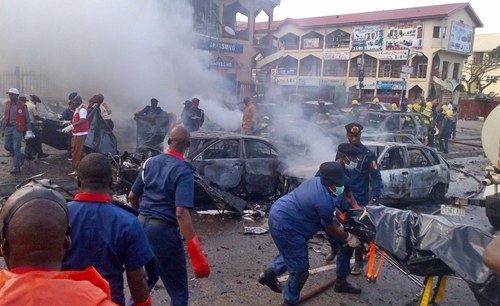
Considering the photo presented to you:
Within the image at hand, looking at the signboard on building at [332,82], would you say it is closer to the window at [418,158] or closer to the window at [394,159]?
the window at [418,158]

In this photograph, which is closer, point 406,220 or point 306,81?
point 406,220

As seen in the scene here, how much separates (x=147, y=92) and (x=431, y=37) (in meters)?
28.6

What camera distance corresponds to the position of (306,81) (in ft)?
134

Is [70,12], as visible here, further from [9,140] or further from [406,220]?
[406,220]

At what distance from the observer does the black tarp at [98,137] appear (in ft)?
29.1

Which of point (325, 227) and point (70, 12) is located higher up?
point (70, 12)

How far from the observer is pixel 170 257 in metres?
3.27

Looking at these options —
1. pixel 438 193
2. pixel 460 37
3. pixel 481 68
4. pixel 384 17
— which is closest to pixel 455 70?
pixel 460 37

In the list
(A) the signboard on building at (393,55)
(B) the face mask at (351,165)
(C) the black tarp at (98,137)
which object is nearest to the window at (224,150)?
(C) the black tarp at (98,137)

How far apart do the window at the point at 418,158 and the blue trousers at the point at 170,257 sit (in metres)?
6.37

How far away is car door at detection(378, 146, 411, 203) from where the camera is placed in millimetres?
7707

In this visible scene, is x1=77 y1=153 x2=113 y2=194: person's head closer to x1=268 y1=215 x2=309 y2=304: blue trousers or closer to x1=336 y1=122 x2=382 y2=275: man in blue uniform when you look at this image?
x1=268 y1=215 x2=309 y2=304: blue trousers

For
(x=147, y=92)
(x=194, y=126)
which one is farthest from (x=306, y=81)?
(x=194, y=126)

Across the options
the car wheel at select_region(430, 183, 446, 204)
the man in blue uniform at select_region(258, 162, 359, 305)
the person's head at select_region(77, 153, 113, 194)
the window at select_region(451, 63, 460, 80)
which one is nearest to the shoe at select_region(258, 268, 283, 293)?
the man in blue uniform at select_region(258, 162, 359, 305)
